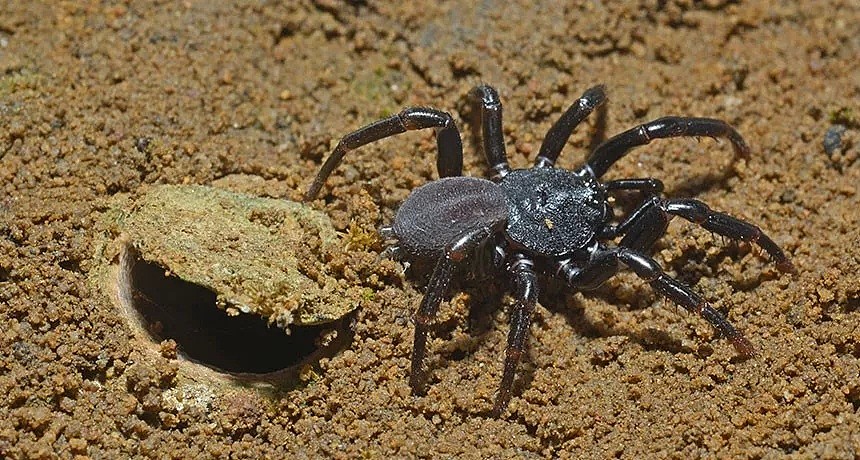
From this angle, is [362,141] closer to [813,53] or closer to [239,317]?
[239,317]

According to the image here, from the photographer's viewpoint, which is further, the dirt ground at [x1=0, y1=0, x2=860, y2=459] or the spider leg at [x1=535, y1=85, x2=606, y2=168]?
the spider leg at [x1=535, y1=85, x2=606, y2=168]

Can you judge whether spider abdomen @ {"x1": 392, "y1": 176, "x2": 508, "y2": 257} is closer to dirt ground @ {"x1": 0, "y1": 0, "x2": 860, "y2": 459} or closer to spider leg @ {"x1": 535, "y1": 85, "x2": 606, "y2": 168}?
dirt ground @ {"x1": 0, "y1": 0, "x2": 860, "y2": 459}

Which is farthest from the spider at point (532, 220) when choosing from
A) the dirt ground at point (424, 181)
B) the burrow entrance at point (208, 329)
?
the burrow entrance at point (208, 329)

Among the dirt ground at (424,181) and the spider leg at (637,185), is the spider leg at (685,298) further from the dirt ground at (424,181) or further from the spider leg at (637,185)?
the spider leg at (637,185)

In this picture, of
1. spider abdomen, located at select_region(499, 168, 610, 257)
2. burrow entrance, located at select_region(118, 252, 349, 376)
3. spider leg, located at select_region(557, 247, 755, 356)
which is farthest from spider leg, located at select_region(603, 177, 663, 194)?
burrow entrance, located at select_region(118, 252, 349, 376)

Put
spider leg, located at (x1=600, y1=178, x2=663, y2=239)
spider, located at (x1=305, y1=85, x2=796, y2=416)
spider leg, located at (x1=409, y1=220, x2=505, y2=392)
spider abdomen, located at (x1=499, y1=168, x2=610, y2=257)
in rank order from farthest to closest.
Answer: spider leg, located at (x1=600, y1=178, x2=663, y2=239)
spider abdomen, located at (x1=499, y1=168, x2=610, y2=257)
spider, located at (x1=305, y1=85, x2=796, y2=416)
spider leg, located at (x1=409, y1=220, x2=505, y2=392)

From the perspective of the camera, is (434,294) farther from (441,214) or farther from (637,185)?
(637,185)
